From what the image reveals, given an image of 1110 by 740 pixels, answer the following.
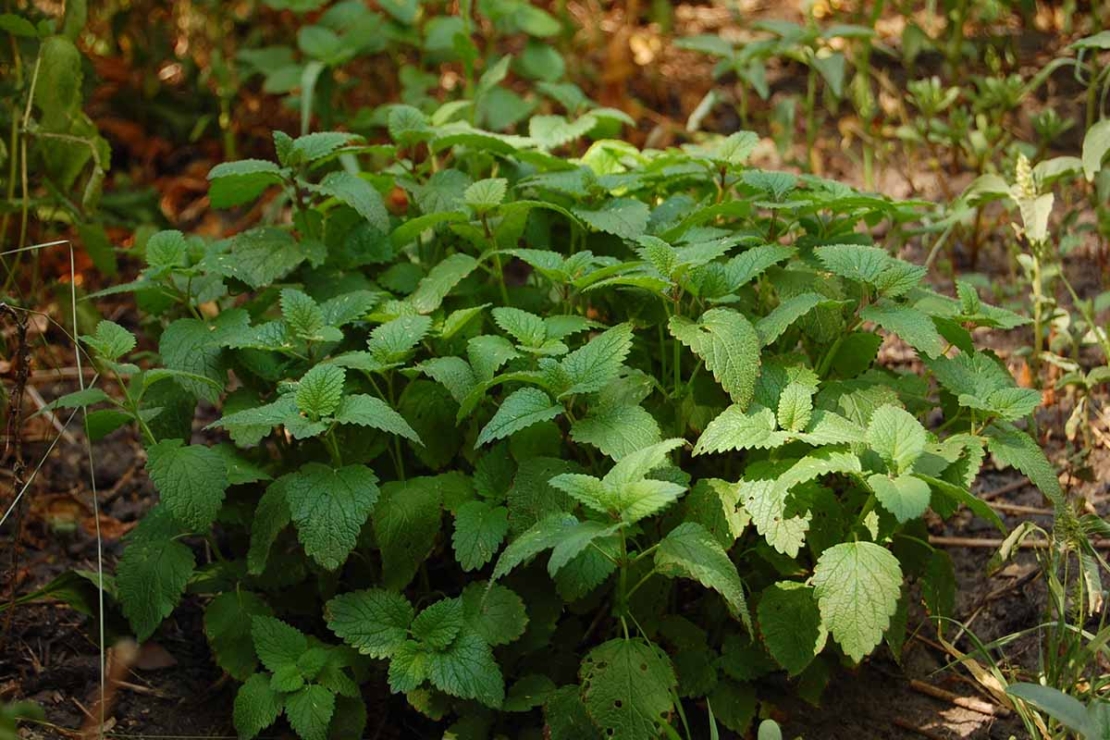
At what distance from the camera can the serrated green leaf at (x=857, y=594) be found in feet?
5.48

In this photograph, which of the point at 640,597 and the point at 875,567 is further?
the point at 640,597

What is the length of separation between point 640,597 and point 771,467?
32cm

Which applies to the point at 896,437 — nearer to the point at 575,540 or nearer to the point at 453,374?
the point at 575,540

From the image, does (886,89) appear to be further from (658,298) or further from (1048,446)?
(658,298)

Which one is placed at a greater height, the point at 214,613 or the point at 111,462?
the point at 214,613

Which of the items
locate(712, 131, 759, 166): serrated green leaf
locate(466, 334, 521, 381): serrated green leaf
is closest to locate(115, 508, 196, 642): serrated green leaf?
locate(466, 334, 521, 381): serrated green leaf

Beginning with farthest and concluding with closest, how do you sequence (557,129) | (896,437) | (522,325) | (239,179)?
(557,129), (239,179), (522,325), (896,437)

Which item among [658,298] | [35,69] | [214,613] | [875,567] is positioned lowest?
[214,613]

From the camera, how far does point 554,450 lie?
1.97 meters

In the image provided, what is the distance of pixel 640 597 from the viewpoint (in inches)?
76.0

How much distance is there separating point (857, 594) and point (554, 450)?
1.86 feet

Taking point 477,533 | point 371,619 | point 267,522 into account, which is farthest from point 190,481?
point 477,533

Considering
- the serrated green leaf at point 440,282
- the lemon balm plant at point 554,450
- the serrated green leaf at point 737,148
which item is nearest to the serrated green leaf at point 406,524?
the lemon balm plant at point 554,450

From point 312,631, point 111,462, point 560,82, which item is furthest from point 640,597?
point 560,82
